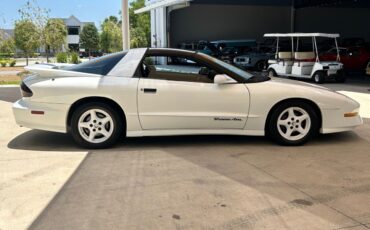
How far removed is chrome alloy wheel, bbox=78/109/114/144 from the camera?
564 centimetres

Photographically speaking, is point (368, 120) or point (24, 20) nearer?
point (368, 120)

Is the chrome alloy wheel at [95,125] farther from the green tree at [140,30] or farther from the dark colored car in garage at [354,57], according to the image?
A: the green tree at [140,30]

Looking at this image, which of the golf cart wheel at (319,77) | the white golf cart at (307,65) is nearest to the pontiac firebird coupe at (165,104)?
the white golf cart at (307,65)

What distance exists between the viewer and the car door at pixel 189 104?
18.5 feet

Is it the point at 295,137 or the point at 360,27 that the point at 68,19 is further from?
the point at 295,137

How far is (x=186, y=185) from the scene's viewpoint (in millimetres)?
4297

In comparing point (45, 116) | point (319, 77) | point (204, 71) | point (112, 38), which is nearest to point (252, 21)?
point (112, 38)

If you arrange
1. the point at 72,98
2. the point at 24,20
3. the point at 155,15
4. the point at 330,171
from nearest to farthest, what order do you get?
the point at 330,171
the point at 72,98
the point at 24,20
the point at 155,15

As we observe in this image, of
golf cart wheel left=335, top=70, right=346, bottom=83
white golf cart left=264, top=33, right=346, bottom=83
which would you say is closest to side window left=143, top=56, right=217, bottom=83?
white golf cart left=264, top=33, right=346, bottom=83

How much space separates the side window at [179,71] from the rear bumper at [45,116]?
126 centimetres

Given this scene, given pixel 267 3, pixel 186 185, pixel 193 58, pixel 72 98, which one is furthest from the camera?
pixel 267 3

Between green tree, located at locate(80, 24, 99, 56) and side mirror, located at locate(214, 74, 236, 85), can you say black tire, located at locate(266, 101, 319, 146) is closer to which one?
side mirror, located at locate(214, 74, 236, 85)

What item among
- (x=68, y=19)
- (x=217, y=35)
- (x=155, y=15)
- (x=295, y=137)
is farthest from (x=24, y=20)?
(x=68, y=19)

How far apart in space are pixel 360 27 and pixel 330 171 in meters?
35.7
